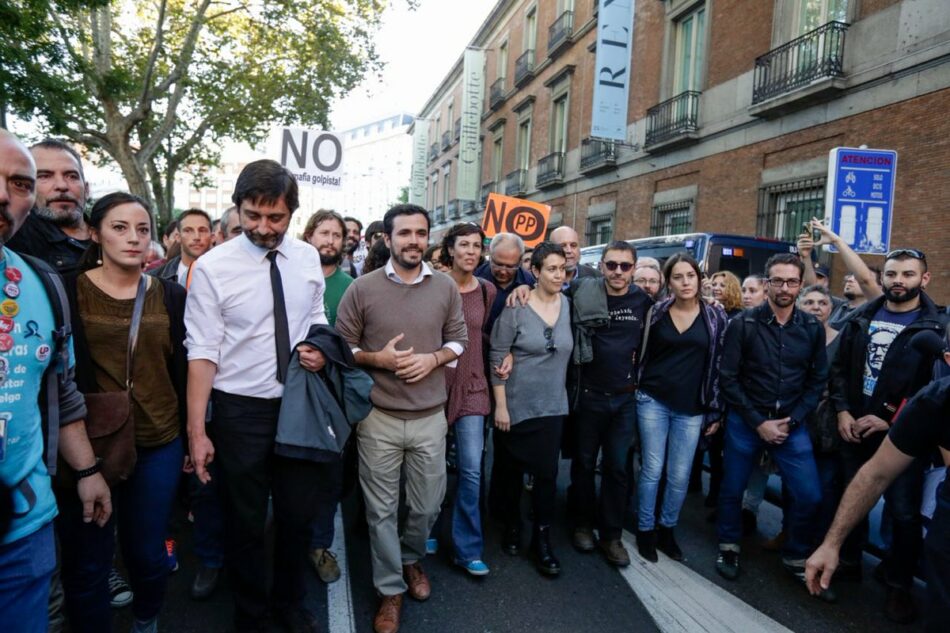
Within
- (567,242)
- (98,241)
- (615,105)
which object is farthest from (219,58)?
(98,241)

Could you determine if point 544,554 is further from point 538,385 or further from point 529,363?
point 529,363

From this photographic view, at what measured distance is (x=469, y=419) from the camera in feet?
12.3

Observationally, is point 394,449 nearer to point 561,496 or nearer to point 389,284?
point 389,284

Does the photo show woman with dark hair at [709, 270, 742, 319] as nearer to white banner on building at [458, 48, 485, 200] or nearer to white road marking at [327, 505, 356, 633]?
white road marking at [327, 505, 356, 633]

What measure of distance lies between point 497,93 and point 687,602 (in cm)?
2763

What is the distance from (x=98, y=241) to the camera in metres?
2.59

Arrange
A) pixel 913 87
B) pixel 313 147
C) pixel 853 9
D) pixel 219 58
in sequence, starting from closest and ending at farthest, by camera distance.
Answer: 1. pixel 313 147
2. pixel 913 87
3. pixel 853 9
4. pixel 219 58

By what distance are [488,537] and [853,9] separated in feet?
35.5

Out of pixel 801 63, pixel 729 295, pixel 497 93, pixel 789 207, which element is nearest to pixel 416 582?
pixel 729 295

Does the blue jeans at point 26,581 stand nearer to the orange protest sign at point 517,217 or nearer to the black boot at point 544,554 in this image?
the black boot at point 544,554

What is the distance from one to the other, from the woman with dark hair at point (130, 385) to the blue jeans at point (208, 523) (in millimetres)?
771

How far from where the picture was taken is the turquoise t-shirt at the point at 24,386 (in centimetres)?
158

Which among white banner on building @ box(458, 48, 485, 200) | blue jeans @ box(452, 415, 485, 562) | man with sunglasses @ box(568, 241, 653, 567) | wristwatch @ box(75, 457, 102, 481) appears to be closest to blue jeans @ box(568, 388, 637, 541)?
man with sunglasses @ box(568, 241, 653, 567)

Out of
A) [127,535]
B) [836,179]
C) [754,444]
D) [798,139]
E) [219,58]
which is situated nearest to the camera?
[127,535]
